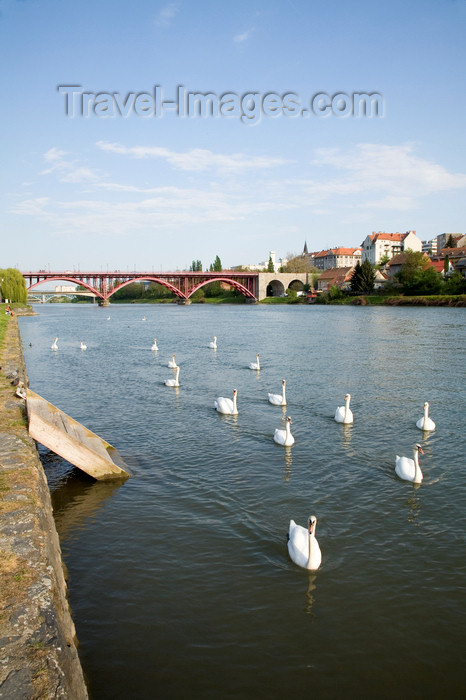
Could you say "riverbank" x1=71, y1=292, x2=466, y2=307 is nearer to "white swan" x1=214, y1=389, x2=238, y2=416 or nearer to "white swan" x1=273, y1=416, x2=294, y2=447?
"white swan" x1=214, y1=389, x2=238, y2=416

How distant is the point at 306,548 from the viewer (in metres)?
8.20

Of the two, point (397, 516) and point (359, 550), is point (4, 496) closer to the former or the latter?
point (359, 550)

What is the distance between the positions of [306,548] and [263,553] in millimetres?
881

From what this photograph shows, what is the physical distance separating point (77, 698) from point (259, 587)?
3735mm

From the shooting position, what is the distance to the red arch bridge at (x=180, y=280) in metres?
95.1

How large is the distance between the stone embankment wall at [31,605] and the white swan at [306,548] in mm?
3672

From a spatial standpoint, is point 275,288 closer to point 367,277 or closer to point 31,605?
point 367,277

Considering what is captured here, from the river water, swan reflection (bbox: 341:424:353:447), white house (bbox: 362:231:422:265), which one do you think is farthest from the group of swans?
white house (bbox: 362:231:422:265)

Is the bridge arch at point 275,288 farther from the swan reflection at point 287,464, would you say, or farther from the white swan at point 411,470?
the white swan at point 411,470

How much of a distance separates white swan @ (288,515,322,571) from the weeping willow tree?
81809 millimetres

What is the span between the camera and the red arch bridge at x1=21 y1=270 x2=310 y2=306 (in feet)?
312

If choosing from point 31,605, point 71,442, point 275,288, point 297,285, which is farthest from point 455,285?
→ point 31,605

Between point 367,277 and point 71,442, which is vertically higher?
point 367,277

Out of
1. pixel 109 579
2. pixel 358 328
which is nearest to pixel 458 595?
pixel 109 579
